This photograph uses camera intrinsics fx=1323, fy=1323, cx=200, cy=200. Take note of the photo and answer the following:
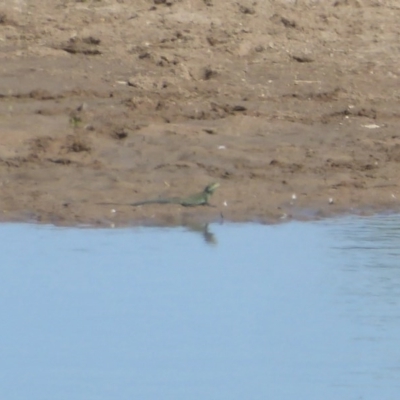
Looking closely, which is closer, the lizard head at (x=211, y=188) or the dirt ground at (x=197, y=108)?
the lizard head at (x=211, y=188)

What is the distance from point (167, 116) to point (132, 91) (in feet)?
1.94

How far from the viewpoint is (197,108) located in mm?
9289

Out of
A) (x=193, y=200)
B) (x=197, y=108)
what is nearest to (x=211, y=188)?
(x=193, y=200)

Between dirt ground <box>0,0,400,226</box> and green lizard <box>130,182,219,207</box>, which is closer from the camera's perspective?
green lizard <box>130,182,219,207</box>

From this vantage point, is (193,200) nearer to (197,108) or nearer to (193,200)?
(193,200)

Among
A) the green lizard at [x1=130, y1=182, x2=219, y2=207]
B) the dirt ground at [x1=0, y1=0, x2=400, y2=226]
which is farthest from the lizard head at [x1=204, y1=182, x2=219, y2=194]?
the dirt ground at [x1=0, y1=0, x2=400, y2=226]

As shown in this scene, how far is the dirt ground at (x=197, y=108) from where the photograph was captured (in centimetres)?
775

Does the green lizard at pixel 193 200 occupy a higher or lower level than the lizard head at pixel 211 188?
lower

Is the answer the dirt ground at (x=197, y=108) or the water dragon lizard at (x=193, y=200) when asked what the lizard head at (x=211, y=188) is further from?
the dirt ground at (x=197, y=108)

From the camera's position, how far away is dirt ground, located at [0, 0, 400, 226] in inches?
305

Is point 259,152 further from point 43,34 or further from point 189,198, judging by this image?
point 43,34

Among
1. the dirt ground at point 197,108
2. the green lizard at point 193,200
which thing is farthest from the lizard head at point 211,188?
the dirt ground at point 197,108

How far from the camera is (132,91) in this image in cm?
959

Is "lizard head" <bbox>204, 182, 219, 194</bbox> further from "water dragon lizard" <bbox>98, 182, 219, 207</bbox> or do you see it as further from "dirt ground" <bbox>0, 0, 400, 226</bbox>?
"dirt ground" <bbox>0, 0, 400, 226</bbox>
